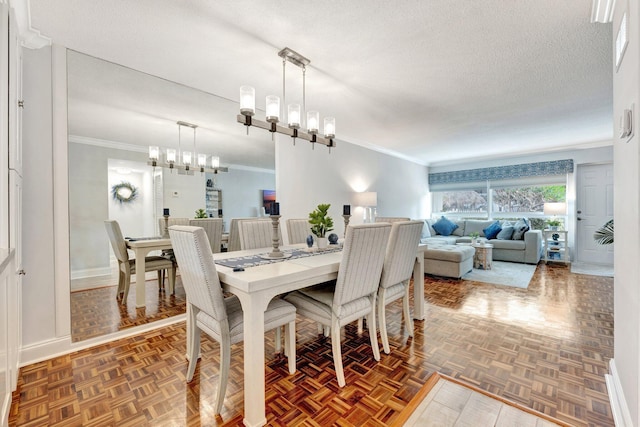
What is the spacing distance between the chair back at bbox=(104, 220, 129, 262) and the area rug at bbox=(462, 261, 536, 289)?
4.25 metres

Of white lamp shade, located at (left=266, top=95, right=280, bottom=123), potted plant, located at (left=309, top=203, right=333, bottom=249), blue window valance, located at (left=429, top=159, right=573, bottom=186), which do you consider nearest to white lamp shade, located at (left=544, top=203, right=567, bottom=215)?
blue window valance, located at (left=429, top=159, right=573, bottom=186)

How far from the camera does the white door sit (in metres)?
5.25

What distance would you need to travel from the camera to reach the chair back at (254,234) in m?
2.56

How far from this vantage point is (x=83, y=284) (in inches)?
90.2

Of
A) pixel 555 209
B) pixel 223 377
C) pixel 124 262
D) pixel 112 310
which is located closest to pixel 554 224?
pixel 555 209

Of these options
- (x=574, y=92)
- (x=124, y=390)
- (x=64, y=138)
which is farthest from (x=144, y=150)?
(x=574, y=92)

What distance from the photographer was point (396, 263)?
2125 mm

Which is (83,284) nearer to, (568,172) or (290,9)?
(290,9)

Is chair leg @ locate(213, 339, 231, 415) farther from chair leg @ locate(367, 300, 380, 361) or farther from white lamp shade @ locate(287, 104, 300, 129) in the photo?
white lamp shade @ locate(287, 104, 300, 129)

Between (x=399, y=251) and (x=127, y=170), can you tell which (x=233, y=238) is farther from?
(x=399, y=251)

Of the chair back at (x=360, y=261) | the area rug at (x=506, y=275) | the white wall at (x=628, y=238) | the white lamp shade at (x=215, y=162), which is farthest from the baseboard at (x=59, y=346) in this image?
the area rug at (x=506, y=275)

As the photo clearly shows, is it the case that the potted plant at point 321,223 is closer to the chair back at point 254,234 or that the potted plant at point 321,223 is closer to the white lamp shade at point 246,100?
the chair back at point 254,234

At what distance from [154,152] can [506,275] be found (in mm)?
4937

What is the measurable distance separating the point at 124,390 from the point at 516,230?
20.6ft
